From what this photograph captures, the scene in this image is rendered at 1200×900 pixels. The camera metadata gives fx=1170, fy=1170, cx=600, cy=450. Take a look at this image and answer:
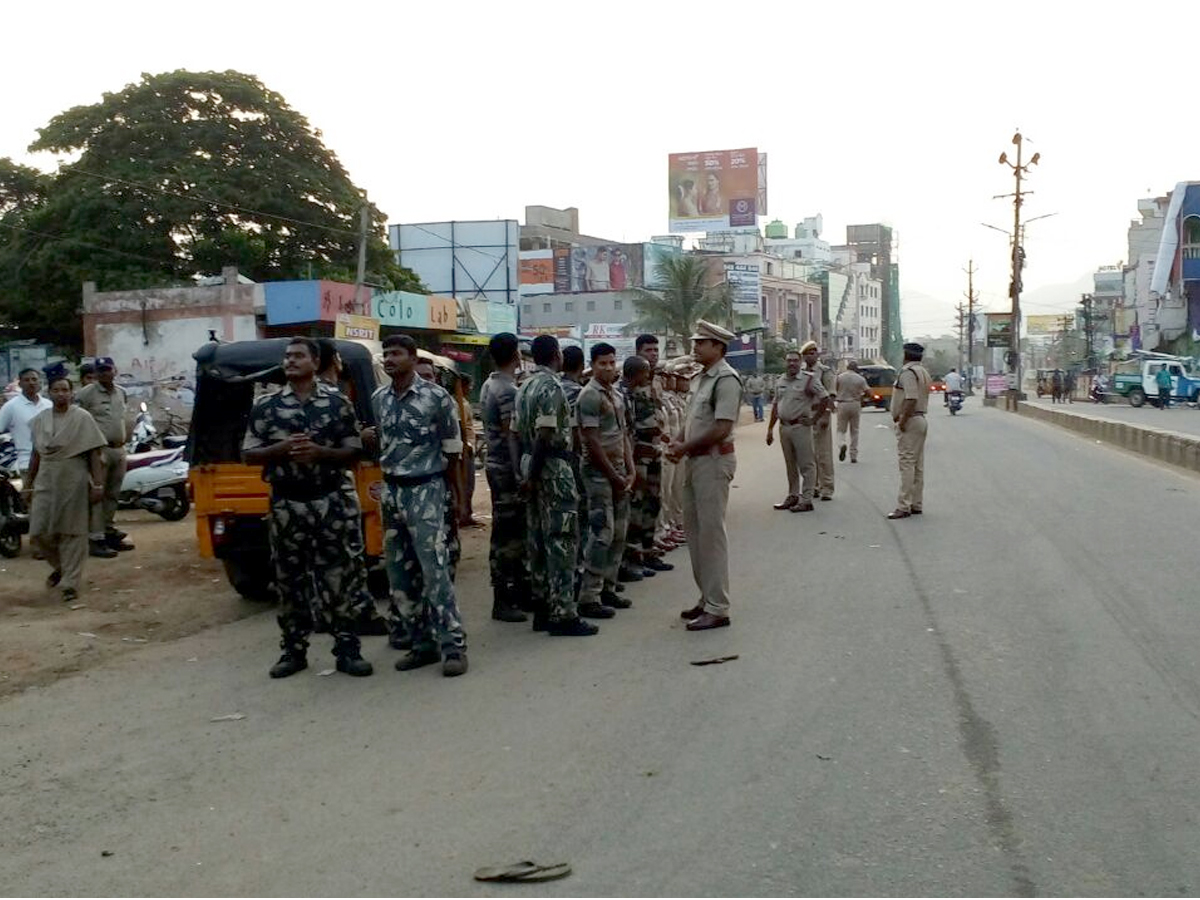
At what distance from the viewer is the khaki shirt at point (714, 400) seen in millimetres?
7281

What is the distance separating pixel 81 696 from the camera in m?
6.34

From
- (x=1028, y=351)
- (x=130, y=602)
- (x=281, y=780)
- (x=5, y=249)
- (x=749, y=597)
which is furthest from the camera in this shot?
(x=1028, y=351)

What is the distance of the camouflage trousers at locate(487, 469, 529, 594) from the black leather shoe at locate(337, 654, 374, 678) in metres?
1.48

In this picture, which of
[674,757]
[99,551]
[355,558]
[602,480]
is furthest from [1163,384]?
[674,757]

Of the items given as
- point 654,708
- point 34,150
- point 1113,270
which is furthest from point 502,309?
point 1113,270

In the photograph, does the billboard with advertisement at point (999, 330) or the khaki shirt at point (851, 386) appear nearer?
the khaki shirt at point (851, 386)

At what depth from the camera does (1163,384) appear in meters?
45.9

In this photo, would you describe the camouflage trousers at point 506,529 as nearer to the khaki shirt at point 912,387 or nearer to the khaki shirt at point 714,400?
the khaki shirt at point 714,400

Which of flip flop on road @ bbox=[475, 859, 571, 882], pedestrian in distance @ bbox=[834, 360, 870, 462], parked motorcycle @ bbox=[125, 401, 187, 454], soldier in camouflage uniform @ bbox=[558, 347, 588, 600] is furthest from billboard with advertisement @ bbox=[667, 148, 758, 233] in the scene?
flip flop on road @ bbox=[475, 859, 571, 882]

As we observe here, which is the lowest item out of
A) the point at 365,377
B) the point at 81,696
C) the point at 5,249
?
Answer: the point at 81,696

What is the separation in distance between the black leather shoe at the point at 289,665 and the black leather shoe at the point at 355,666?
0.23 m

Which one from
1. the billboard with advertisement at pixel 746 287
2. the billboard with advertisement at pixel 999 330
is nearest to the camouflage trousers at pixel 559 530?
the billboard with advertisement at pixel 999 330

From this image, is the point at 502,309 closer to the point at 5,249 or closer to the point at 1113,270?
the point at 5,249

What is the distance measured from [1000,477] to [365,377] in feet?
36.1
